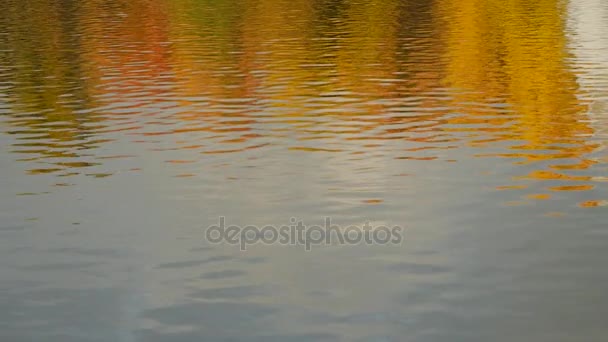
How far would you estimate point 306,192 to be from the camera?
78.9 ft

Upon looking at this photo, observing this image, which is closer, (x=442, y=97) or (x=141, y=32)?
(x=442, y=97)

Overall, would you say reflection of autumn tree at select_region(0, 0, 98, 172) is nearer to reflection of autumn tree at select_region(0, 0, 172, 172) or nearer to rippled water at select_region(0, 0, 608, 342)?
reflection of autumn tree at select_region(0, 0, 172, 172)

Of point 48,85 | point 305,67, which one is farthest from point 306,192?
point 305,67

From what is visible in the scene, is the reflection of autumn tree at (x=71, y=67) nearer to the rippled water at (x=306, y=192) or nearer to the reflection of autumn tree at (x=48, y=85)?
the reflection of autumn tree at (x=48, y=85)

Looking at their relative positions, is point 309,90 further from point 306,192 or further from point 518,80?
point 306,192

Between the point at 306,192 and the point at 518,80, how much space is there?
18.8 meters

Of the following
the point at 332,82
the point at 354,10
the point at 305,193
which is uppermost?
the point at 305,193

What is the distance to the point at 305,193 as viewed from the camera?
78.6 ft

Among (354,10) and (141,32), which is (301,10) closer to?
(354,10)

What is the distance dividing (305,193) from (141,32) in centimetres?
4384

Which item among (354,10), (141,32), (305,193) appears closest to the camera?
(305,193)

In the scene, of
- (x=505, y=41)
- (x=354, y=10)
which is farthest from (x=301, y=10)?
(x=505, y=41)

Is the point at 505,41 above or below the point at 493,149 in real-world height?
below

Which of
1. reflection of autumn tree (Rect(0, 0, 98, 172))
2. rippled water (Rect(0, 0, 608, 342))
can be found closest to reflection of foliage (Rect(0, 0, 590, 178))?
reflection of autumn tree (Rect(0, 0, 98, 172))
